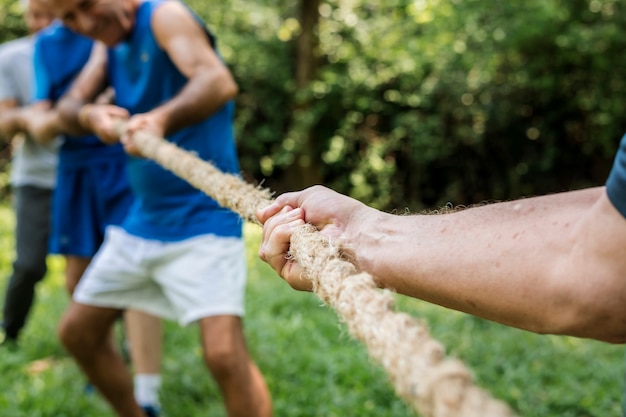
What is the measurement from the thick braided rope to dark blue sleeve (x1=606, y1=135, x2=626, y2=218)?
0.27 metres

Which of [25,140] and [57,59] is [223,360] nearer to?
Result: [57,59]

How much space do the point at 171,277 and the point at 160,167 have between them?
0.38m

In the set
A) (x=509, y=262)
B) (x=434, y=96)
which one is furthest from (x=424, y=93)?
(x=509, y=262)

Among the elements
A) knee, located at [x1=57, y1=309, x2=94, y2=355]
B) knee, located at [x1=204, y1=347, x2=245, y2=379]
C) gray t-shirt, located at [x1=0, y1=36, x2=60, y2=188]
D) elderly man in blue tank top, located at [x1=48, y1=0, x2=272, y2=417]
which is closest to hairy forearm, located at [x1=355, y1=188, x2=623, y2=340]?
knee, located at [x1=204, y1=347, x2=245, y2=379]

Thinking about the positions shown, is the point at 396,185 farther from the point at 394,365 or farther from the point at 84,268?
the point at 394,365

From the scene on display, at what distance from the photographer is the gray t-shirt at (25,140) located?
3.89m

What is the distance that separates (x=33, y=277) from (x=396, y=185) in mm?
5519

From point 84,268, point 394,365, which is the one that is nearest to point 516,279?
point 394,365


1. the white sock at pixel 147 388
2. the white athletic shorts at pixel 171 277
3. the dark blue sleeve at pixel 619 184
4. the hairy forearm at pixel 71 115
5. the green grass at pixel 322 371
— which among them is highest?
the dark blue sleeve at pixel 619 184

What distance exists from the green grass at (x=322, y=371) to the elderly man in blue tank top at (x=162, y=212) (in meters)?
0.73

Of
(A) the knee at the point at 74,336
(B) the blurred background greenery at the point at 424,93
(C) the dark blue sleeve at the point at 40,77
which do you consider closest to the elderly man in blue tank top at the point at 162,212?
(A) the knee at the point at 74,336

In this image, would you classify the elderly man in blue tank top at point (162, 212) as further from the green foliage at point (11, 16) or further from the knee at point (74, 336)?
the green foliage at point (11, 16)

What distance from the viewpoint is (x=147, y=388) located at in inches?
122

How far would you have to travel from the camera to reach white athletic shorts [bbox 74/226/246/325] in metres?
2.43
